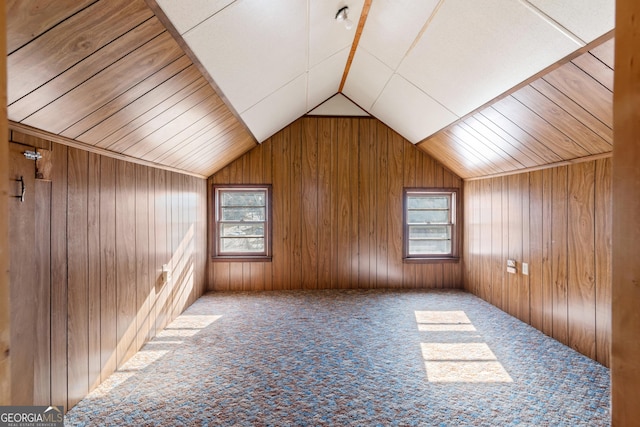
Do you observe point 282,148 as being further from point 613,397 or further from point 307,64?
point 613,397

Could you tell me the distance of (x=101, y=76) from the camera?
5.74 ft

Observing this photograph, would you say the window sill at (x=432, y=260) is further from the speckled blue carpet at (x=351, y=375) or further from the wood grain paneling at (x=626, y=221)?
the wood grain paneling at (x=626, y=221)

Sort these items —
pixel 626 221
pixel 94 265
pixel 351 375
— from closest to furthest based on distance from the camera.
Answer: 1. pixel 626 221
2. pixel 94 265
3. pixel 351 375

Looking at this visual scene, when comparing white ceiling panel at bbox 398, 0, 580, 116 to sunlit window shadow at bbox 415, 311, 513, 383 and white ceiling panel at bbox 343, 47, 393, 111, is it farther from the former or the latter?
sunlit window shadow at bbox 415, 311, 513, 383

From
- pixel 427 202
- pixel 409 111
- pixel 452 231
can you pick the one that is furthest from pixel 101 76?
pixel 452 231

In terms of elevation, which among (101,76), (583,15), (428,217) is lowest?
(428,217)

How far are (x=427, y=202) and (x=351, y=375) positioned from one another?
331cm

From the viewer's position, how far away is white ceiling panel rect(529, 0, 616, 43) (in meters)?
1.62

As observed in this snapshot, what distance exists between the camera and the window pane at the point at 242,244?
5156 millimetres

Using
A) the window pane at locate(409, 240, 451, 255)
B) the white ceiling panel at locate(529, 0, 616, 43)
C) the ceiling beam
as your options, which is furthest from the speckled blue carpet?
the ceiling beam

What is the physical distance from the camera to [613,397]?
0.67 meters

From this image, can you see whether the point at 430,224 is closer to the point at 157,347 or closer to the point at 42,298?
the point at 157,347

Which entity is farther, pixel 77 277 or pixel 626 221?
pixel 77 277

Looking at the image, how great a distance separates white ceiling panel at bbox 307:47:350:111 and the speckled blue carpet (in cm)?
263
